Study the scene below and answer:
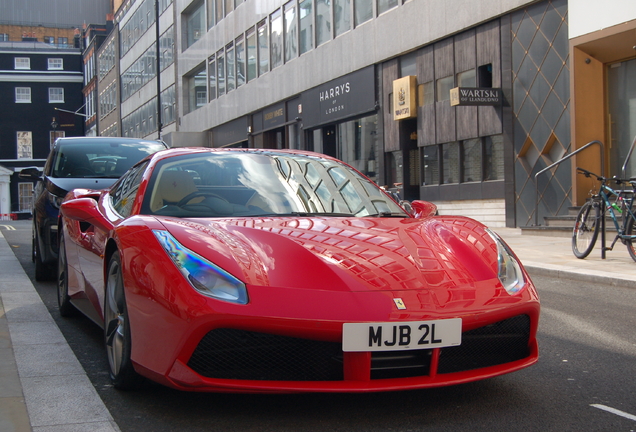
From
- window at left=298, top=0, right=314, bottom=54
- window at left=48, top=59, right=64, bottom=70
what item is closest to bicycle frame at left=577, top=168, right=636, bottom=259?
window at left=298, top=0, right=314, bottom=54

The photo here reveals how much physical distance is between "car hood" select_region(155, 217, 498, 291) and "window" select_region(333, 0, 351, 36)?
22.6 metres

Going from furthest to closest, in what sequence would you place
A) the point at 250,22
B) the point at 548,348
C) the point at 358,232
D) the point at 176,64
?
the point at 176,64
the point at 250,22
the point at 548,348
the point at 358,232

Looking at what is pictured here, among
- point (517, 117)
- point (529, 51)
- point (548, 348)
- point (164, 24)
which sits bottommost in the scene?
point (548, 348)

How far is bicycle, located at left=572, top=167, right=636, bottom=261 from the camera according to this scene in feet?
30.8

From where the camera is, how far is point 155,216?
3824mm

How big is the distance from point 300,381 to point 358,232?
0.90 meters

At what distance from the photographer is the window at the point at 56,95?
250 ft

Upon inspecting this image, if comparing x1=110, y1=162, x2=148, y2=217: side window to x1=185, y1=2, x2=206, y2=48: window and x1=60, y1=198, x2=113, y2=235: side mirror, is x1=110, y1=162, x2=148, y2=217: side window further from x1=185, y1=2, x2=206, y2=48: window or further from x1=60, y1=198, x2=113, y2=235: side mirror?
x1=185, y1=2, x2=206, y2=48: window

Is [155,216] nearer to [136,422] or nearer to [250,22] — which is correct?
[136,422]

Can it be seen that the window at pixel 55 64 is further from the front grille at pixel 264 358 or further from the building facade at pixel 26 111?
the front grille at pixel 264 358

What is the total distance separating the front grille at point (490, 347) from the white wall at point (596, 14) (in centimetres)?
1264

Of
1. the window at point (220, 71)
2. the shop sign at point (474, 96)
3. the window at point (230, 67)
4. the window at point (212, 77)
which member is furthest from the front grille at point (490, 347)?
the window at point (212, 77)

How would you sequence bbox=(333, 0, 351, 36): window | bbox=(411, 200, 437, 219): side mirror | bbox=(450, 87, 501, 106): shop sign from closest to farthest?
bbox=(411, 200, 437, 219): side mirror < bbox=(450, 87, 501, 106): shop sign < bbox=(333, 0, 351, 36): window

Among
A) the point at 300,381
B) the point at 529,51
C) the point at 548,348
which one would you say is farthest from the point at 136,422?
the point at 529,51
